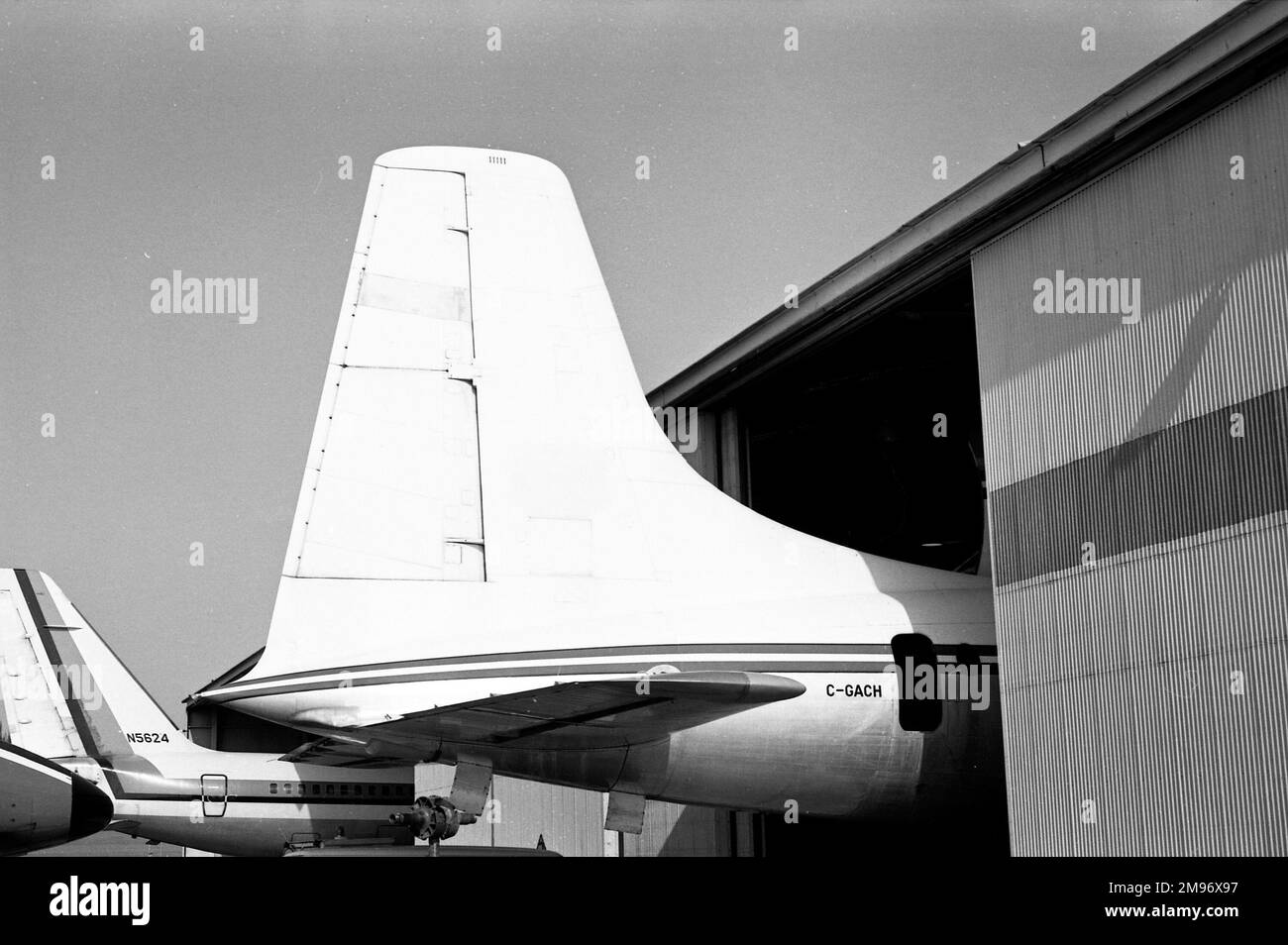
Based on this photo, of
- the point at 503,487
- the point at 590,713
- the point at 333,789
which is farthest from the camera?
the point at 333,789

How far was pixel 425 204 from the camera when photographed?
16.8 metres

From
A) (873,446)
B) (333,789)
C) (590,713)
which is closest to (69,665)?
(333,789)

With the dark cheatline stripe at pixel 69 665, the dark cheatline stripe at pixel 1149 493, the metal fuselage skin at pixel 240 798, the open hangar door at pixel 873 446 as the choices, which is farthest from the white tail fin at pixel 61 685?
the dark cheatline stripe at pixel 1149 493

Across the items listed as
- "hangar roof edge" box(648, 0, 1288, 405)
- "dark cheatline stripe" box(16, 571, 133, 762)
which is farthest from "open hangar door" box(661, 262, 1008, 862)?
"dark cheatline stripe" box(16, 571, 133, 762)

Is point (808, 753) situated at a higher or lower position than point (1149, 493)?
lower

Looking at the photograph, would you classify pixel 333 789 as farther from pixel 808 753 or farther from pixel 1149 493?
pixel 1149 493

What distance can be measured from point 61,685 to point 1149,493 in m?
24.3

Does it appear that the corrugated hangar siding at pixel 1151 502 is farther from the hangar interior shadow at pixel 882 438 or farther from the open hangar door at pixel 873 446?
the hangar interior shadow at pixel 882 438

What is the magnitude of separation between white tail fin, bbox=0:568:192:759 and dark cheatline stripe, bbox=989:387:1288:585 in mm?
21608

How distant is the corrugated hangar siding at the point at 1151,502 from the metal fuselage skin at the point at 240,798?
1853cm

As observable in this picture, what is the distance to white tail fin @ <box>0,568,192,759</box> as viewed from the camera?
29.5 metres

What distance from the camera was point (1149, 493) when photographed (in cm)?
1435

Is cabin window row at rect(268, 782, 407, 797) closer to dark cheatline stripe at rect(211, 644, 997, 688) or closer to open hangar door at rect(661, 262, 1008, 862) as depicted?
open hangar door at rect(661, 262, 1008, 862)
